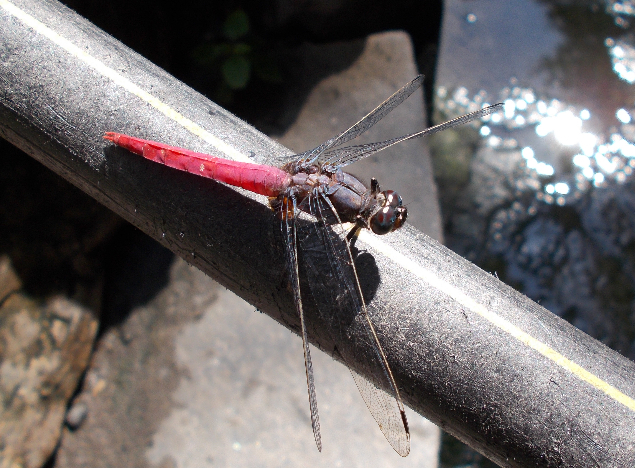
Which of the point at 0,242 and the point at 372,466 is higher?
the point at 372,466

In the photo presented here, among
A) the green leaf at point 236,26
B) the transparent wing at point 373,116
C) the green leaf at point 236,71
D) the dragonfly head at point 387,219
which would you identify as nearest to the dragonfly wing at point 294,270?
the dragonfly head at point 387,219

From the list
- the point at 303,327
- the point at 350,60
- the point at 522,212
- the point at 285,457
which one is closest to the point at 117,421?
the point at 285,457

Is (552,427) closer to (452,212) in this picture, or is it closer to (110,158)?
(110,158)

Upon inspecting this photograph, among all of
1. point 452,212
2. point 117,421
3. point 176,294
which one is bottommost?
point 117,421

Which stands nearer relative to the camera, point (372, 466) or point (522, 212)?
point (372, 466)

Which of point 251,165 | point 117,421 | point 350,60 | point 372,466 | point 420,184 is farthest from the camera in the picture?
point 350,60

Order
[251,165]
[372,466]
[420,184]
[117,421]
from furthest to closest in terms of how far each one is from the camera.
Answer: [420,184] < [117,421] < [372,466] < [251,165]

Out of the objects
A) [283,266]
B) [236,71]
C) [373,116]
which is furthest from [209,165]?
[236,71]
